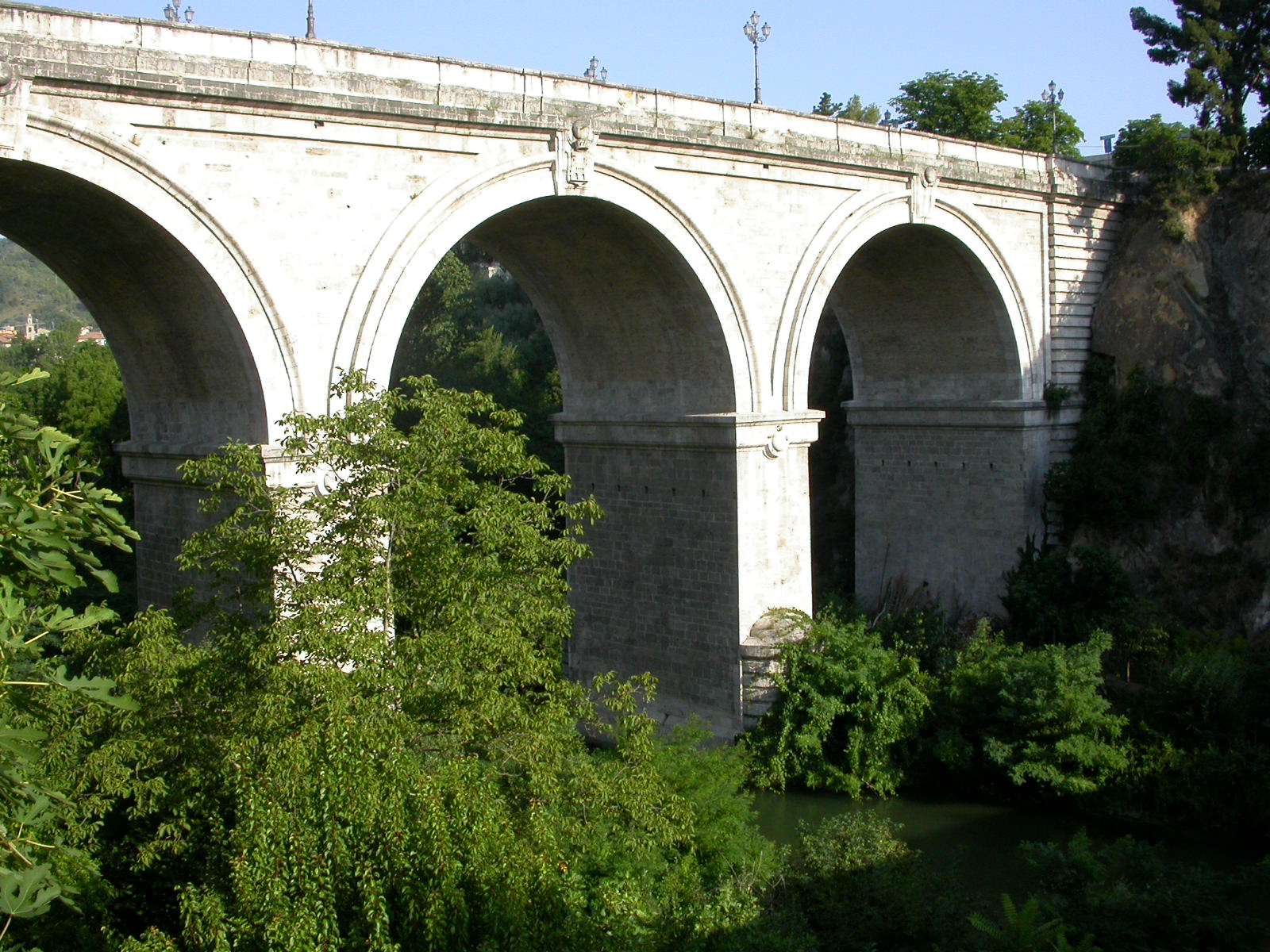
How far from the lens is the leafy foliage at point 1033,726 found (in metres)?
15.4

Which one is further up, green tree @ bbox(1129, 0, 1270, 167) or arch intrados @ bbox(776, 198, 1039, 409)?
green tree @ bbox(1129, 0, 1270, 167)

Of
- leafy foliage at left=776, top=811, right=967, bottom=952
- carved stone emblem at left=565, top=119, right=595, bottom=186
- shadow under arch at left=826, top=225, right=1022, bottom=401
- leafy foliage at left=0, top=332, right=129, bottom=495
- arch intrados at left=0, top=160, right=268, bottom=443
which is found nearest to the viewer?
leafy foliage at left=776, top=811, right=967, bottom=952

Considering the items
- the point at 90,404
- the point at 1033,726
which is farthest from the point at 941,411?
the point at 90,404

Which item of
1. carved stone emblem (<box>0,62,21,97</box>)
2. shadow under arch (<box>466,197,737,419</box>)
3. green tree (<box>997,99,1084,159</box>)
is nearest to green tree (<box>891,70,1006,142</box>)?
green tree (<box>997,99,1084,159</box>)

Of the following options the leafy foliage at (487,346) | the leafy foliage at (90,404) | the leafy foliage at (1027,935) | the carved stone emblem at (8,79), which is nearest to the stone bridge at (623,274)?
the carved stone emblem at (8,79)

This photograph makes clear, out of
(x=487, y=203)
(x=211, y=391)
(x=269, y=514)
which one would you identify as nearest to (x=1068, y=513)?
(x=487, y=203)

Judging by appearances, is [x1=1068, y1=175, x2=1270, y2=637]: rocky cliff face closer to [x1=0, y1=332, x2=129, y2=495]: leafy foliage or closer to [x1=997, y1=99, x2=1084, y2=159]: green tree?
[x1=997, y1=99, x2=1084, y2=159]: green tree

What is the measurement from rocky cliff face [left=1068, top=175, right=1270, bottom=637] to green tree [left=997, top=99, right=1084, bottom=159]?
450 inches

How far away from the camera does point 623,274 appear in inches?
639

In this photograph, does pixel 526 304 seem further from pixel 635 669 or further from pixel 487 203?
pixel 487 203

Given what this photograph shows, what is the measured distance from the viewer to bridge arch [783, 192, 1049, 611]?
2014 centimetres

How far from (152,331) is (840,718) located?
9301 mm

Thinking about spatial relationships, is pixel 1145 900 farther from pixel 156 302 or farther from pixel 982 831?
pixel 156 302

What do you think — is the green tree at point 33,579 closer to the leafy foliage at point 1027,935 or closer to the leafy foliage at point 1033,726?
the leafy foliage at point 1027,935
